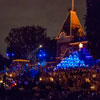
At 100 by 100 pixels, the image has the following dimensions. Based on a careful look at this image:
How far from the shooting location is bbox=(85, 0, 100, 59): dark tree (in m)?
16.7

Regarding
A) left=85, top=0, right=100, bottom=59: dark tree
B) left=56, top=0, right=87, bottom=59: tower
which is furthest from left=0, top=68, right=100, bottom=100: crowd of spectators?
left=56, top=0, right=87, bottom=59: tower

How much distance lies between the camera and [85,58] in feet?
89.5

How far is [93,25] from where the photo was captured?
1673cm

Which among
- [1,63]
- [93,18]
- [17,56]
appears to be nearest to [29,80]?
[93,18]

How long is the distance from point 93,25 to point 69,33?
33305mm

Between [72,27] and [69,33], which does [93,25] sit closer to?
[69,33]

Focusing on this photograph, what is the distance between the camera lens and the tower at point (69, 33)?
162 ft

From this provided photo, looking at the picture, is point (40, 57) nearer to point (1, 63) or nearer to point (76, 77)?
point (1, 63)

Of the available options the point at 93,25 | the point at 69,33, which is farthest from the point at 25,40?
the point at 93,25

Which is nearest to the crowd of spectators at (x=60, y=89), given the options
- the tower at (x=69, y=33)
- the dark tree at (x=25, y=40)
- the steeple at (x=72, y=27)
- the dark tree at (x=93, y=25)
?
the dark tree at (x=93, y=25)

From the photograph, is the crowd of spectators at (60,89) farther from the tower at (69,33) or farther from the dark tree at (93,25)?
the tower at (69,33)

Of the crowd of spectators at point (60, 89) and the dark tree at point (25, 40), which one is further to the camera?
the dark tree at point (25, 40)

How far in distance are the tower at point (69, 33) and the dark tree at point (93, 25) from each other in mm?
31313

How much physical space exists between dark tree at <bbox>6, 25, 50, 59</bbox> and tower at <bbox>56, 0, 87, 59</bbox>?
6779mm
